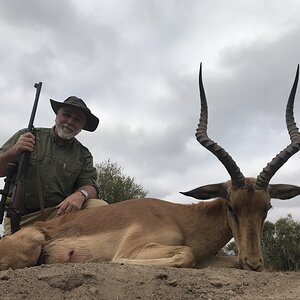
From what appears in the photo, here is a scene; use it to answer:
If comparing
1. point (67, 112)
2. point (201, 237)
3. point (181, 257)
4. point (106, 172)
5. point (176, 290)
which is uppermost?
point (106, 172)

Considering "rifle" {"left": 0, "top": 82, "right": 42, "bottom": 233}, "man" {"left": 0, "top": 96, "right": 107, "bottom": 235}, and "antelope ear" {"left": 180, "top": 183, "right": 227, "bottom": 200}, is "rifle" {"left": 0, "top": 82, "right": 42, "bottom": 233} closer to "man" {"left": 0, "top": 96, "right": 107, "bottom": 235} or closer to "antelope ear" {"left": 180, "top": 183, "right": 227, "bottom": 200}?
"man" {"left": 0, "top": 96, "right": 107, "bottom": 235}

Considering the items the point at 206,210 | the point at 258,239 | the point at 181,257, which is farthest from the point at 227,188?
the point at 181,257

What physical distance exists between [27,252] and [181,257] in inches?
74.5

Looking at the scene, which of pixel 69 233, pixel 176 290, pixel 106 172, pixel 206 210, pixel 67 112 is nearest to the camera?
pixel 176 290

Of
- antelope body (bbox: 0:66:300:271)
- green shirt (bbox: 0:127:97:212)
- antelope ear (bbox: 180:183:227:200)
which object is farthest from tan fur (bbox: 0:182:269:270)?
green shirt (bbox: 0:127:97:212)

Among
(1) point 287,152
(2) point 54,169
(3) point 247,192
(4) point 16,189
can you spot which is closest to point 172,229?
(3) point 247,192

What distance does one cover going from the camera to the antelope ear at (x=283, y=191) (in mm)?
6504

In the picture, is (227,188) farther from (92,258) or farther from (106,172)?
(106,172)

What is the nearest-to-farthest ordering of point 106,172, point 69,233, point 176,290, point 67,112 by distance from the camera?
point 176,290 → point 69,233 → point 67,112 → point 106,172

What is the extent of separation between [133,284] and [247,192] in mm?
2390

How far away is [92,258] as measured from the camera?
19.7 feet

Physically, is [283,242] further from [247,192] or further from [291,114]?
[247,192]

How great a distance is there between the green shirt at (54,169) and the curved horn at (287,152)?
9.94 feet

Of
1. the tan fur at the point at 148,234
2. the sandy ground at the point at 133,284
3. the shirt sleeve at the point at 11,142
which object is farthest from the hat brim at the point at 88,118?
the sandy ground at the point at 133,284
